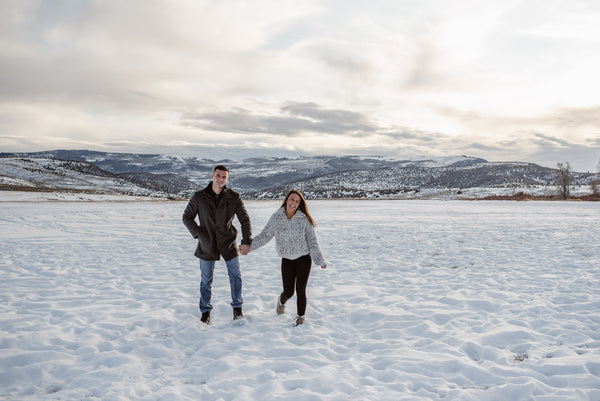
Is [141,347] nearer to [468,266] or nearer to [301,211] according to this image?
[301,211]

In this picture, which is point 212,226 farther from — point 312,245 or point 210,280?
point 312,245

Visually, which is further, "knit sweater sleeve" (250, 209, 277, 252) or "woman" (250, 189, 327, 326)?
"knit sweater sleeve" (250, 209, 277, 252)

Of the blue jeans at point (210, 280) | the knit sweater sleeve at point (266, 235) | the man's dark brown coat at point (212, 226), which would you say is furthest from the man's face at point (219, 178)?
the blue jeans at point (210, 280)

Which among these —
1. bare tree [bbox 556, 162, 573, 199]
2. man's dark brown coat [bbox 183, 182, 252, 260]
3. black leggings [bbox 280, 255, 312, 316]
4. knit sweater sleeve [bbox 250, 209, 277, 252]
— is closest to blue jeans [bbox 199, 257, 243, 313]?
man's dark brown coat [bbox 183, 182, 252, 260]

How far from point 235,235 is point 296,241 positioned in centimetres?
103

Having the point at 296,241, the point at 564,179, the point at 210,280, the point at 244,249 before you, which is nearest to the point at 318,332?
the point at 296,241

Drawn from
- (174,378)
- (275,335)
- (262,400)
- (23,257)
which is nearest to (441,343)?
(275,335)

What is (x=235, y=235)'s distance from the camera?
582 centimetres

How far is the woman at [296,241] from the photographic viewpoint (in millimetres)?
5840

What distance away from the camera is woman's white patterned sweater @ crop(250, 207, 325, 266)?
5.83 m

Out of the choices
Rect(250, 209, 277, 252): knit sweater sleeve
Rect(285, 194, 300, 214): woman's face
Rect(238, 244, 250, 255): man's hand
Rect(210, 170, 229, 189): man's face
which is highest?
Rect(210, 170, 229, 189): man's face

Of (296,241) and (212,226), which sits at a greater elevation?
(212,226)

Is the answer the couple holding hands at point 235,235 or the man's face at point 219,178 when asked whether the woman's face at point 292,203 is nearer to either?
the couple holding hands at point 235,235

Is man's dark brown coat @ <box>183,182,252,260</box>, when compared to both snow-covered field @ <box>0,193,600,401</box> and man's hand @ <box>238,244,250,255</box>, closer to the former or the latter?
man's hand @ <box>238,244,250,255</box>
